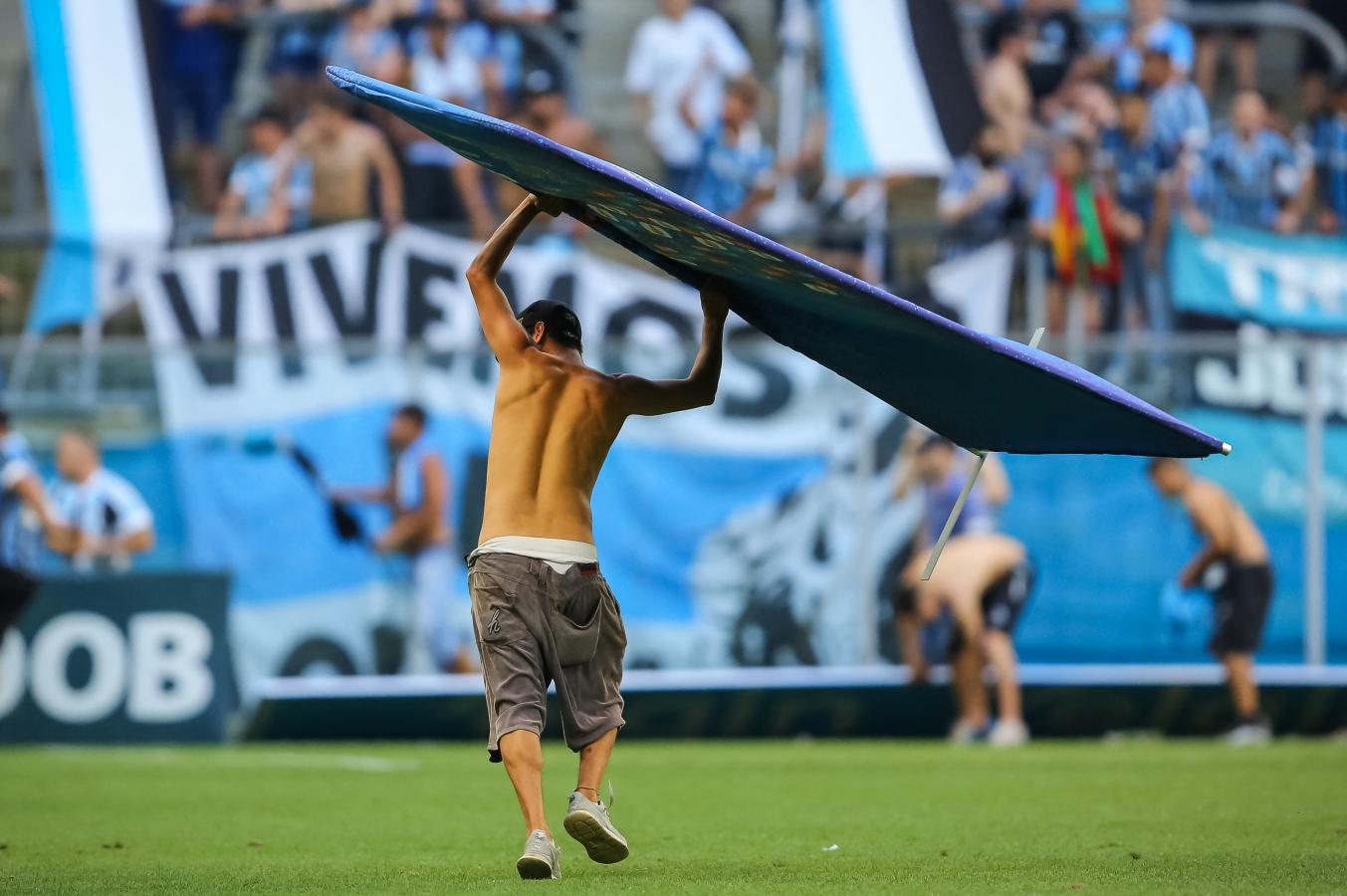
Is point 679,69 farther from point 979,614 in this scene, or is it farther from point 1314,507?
point 1314,507

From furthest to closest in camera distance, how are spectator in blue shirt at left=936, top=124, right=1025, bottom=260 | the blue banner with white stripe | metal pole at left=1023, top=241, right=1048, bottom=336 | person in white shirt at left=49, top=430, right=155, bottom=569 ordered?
spectator in blue shirt at left=936, top=124, right=1025, bottom=260 < metal pole at left=1023, top=241, right=1048, bottom=336 < the blue banner with white stripe < person in white shirt at left=49, top=430, right=155, bottom=569

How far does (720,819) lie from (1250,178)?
11473mm

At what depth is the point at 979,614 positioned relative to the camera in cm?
1523

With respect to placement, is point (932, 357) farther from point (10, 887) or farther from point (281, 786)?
point (281, 786)

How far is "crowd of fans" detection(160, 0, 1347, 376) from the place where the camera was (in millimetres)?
17750

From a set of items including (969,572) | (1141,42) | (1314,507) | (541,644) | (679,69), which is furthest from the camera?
(1141,42)

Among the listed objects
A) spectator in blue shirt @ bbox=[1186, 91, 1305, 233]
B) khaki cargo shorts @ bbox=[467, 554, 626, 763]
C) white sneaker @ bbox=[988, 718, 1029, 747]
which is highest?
spectator in blue shirt @ bbox=[1186, 91, 1305, 233]

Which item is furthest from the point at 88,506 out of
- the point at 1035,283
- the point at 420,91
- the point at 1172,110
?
the point at 1172,110

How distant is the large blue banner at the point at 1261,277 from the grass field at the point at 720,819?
14.2 feet

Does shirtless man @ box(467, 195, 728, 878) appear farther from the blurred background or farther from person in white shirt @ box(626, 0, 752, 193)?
person in white shirt @ box(626, 0, 752, 193)

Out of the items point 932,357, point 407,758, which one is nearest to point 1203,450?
point 932,357

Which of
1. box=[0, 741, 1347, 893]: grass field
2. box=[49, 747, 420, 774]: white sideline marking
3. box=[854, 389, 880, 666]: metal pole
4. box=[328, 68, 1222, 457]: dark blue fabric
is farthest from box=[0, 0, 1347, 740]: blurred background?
box=[328, 68, 1222, 457]: dark blue fabric

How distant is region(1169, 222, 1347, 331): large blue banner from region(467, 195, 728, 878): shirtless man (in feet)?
35.3

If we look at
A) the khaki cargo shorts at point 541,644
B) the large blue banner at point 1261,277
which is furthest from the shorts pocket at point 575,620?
the large blue banner at point 1261,277
